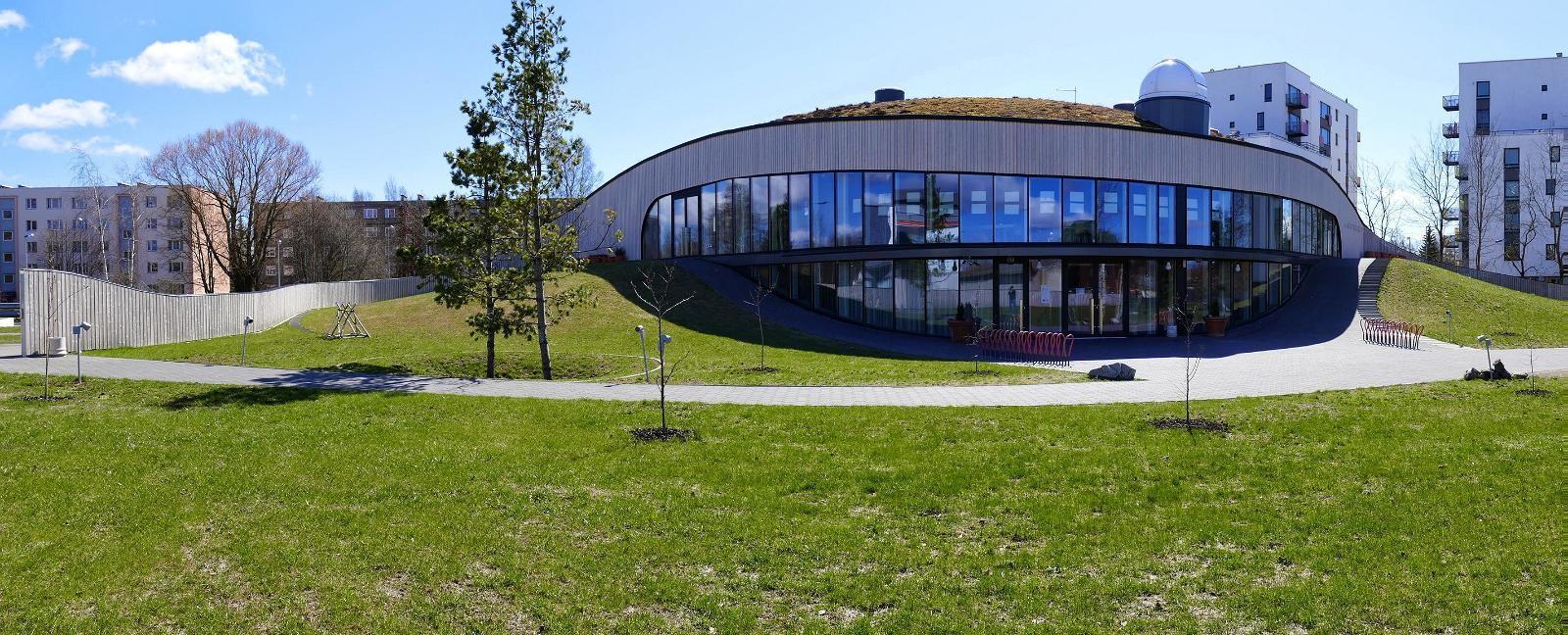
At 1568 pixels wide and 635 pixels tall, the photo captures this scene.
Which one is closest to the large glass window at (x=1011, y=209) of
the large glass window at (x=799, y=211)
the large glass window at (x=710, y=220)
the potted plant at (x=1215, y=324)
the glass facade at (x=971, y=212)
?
the glass facade at (x=971, y=212)

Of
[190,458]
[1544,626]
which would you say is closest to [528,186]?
[190,458]

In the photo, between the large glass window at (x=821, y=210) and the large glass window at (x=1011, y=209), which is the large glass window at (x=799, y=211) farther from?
the large glass window at (x=1011, y=209)

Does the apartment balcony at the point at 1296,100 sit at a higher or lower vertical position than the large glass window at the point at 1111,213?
higher

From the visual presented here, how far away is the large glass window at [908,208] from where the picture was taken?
32.1 metres

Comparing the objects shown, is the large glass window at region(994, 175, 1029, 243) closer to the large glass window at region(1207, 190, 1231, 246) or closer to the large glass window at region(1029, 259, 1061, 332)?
the large glass window at region(1029, 259, 1061, 332)

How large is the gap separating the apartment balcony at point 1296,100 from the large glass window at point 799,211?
2307 inches

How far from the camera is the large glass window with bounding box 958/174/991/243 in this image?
105 ft

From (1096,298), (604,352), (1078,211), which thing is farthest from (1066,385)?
(1096,298)

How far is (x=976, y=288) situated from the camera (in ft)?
107

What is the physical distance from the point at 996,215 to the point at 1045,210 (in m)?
1.90

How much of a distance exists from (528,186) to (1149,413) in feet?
46.0

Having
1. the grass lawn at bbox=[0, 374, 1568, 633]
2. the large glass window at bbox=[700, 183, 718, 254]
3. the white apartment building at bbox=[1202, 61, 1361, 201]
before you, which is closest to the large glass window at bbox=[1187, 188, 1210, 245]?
the large glass window at bbox=[700, 183, 718, 254]

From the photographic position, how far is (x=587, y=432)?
11.5 m

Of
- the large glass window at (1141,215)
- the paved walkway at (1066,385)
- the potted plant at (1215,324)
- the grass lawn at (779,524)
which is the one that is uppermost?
the large glass window at (1141,215)
